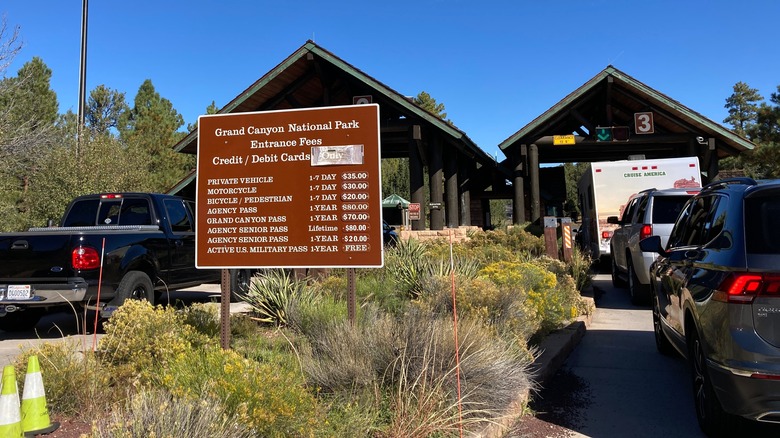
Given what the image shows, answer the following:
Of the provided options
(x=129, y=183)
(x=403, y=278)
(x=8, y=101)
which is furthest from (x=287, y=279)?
(x=8, y=101)

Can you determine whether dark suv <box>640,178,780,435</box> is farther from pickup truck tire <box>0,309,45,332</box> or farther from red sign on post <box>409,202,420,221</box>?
red sign on post <box>409,202,420,221</box>

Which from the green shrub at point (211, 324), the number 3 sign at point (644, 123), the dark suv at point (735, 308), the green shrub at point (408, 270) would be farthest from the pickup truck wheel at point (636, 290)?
the number 3 sign at point (644, 123)

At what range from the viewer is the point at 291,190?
4.71 m

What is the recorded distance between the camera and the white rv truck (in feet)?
42.9

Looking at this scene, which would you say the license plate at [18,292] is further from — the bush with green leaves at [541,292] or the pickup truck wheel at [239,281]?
the bush with green leaves at [541,292]

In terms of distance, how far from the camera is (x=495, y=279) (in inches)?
296

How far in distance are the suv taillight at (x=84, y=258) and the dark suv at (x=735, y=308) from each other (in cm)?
645

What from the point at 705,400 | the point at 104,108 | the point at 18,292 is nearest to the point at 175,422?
the point at 705,400

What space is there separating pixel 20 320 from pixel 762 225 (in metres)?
9.14

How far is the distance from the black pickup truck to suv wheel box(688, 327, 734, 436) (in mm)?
5500

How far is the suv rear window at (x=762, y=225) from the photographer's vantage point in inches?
136

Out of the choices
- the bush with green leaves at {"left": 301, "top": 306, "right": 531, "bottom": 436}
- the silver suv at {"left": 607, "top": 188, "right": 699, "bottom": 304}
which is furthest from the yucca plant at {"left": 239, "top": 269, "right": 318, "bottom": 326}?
the silver suv at {"left": 607, "top": 188, "right": 699, "bottom": 304}

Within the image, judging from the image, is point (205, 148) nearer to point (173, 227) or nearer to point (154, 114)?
point (173, 227)

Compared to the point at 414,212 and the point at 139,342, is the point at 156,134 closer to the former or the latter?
the point at 414,212
